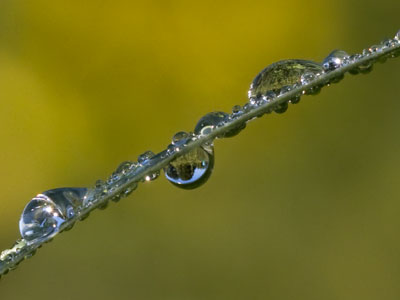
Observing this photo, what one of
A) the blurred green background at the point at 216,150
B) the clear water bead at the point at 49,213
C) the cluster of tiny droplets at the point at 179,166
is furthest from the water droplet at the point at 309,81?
the blurred green background at the point at 216,150

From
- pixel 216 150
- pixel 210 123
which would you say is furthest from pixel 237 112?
pixel 216 150

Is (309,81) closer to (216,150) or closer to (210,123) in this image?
(210,123)

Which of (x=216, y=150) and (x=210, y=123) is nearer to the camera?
(x=210, y=123)

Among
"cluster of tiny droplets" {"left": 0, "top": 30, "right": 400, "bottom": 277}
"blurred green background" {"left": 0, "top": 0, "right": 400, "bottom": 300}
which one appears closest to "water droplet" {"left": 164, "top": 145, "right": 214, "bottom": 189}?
"cluster of tiny droplets" {"left": 0, "top": 30, "right": 400, "bottom": 277}

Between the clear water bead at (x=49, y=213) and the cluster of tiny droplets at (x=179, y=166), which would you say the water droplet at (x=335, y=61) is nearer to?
the cluster of tiny droplets at (x=179, y=166)

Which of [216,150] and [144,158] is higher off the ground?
[216,150]

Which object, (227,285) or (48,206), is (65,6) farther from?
(48,206)

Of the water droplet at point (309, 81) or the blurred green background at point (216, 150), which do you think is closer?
the water droplet at point (309, 81)
